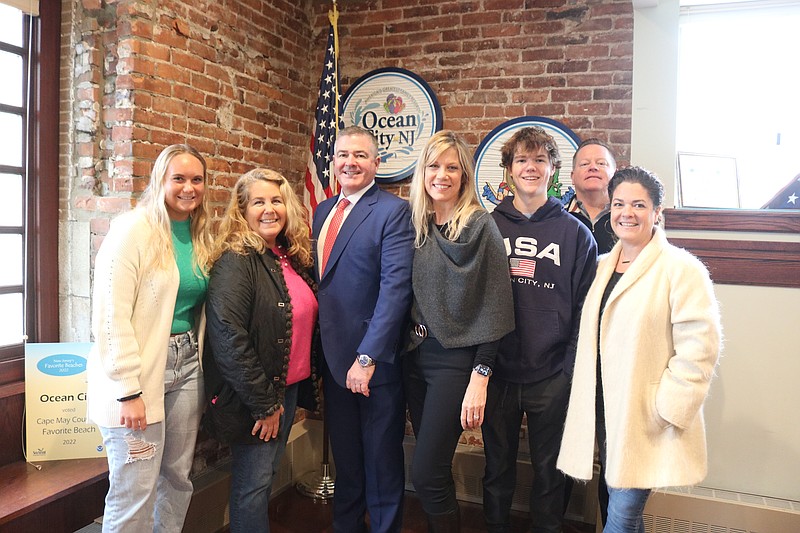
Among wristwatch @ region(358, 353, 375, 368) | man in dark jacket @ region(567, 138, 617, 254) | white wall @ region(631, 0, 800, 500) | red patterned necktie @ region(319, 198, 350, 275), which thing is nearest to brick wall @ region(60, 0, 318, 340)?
red patterned necktie @ region(319, 198, 350, 275)

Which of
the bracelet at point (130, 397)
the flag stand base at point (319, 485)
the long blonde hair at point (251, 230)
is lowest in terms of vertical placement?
the flag stand base at point (319, 485)

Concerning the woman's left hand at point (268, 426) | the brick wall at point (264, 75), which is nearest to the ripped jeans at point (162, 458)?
the woman's left hand at point (268, 426)

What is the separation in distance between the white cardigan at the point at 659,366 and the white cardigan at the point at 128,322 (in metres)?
1.45

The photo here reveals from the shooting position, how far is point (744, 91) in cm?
285

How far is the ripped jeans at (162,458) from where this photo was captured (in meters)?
1.90

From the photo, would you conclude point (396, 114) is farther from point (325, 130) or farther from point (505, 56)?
point (505, 56)

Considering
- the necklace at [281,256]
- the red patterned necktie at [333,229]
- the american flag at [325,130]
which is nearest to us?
the necklace at [281,256]

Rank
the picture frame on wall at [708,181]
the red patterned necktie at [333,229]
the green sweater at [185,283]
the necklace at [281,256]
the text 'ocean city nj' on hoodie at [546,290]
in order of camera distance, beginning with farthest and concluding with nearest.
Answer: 1. the picture frame on wall at [708,181]
2. the red patterned necktie at [333,229]
3. the necklace at [281,256]
4. the text 'ocean city nj' on hoodie at [546,290]
5. the green sweater at [185,283]

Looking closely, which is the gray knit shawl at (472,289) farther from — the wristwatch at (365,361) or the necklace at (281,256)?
the necklace at (281,256)

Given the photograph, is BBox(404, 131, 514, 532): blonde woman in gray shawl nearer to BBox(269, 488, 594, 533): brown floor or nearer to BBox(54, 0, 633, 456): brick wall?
BBox(269, 488, 594, 533): brown floor

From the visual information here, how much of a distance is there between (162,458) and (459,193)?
1.42 m

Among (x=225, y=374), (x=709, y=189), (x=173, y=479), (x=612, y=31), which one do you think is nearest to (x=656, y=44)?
(x=612, y=31)

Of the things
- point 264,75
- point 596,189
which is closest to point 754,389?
point 596,189

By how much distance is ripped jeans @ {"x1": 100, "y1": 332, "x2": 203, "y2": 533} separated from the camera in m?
1.90
